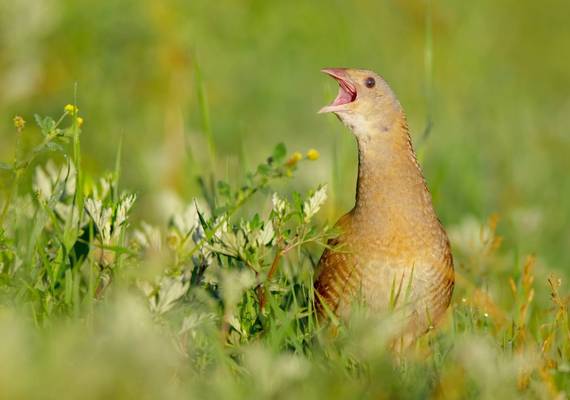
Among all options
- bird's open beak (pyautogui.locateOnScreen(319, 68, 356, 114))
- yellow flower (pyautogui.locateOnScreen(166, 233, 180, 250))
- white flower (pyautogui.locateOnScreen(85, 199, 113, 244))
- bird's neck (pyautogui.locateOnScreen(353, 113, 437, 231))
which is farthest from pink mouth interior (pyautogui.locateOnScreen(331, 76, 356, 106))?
white flower (pyautogui.locateOnScreen(85, 199, 113, 244))

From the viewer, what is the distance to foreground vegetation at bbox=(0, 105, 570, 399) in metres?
2.60

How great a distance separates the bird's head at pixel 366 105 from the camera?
421 centimetres

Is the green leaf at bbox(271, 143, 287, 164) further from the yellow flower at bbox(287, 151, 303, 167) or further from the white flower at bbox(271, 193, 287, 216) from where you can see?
the white flower at bbox(271, 193, 287, 216)

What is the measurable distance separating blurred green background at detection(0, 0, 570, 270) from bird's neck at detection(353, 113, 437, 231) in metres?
0.48

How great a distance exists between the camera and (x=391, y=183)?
409 centimetres

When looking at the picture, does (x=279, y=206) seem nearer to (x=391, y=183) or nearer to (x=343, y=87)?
(x=391, y=183)

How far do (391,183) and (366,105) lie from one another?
1.06 ft

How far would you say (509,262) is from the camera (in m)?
5.70

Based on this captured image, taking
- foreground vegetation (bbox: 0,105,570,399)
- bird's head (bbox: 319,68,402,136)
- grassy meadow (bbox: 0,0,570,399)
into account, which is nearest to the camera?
foreground vegetation (bbox: 0,105,570,399)

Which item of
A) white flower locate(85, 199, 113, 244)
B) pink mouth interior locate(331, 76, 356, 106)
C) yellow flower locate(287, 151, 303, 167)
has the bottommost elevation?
white flower locate(85, 199, 113, 244)

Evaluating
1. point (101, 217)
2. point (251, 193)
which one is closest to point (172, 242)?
point (251, 193)

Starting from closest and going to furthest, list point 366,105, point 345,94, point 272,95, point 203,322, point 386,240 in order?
1. point 203,322
2. point 386,240
3. point 366,105
4. point 345,94
5. point 272,95

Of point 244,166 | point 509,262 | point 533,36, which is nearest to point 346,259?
point 244,166

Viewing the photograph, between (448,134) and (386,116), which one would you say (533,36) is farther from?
(386,116)
